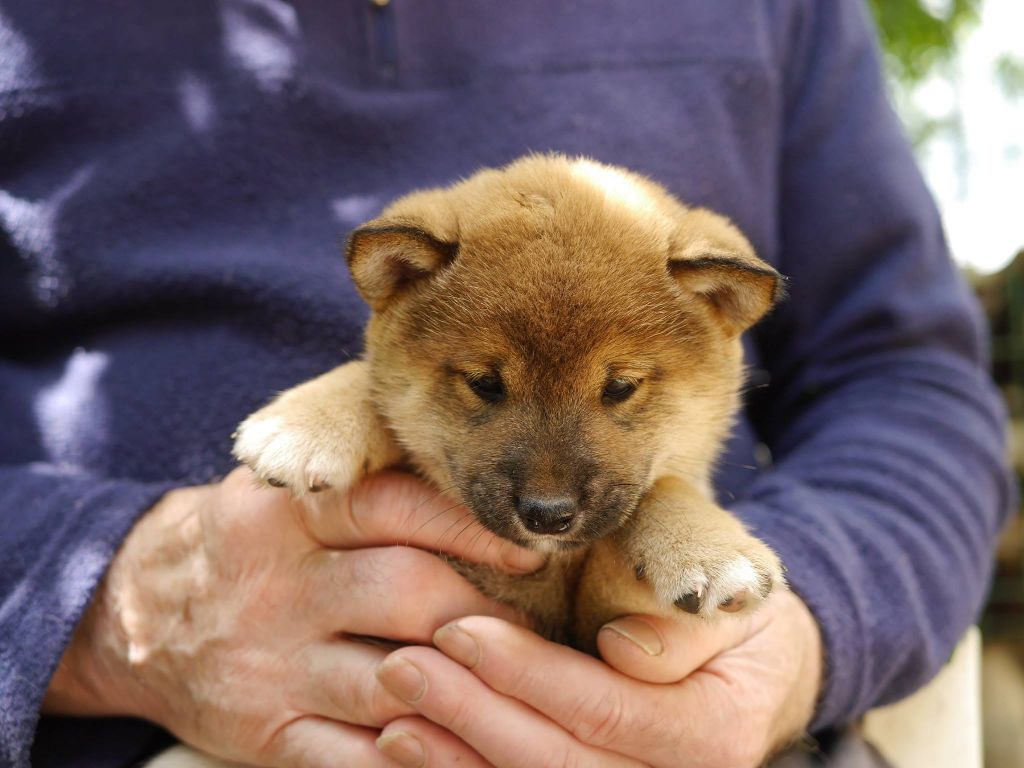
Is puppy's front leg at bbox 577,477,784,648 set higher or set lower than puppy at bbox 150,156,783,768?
lower

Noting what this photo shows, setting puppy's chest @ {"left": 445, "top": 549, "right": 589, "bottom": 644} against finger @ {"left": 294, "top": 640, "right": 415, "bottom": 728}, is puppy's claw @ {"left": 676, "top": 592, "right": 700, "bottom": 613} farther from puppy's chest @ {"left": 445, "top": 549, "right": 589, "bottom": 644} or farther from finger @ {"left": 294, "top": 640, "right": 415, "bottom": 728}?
finger @ {"left": 294, "top": 640, "right": 415, "bottom": 728}

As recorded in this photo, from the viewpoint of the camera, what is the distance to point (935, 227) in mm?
3400

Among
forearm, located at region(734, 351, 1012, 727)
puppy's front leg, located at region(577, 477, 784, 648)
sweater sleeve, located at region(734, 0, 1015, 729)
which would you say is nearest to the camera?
puppy's front leg, located at region(577, 477, 784, 648)

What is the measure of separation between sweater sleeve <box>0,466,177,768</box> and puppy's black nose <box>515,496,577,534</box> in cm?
108

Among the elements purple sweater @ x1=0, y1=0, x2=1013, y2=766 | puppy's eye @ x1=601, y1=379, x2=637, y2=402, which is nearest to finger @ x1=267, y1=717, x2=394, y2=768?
purple sweater @ x1=0, y1=0, x2=1013, y2=766

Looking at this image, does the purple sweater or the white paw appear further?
the purple sweater

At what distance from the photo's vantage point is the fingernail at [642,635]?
6.97ft

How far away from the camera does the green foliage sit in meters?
7.01

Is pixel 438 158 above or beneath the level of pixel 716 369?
above

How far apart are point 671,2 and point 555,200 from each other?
1.23 meters

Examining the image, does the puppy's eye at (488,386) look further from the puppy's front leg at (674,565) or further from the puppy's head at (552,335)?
the puppy's front leg at (674,565)

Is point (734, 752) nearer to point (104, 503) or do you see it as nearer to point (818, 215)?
point (104, 503)

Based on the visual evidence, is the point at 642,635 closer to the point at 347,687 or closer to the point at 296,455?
the point at 347,687

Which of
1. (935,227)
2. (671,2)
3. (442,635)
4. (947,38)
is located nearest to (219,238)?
(442,635)
